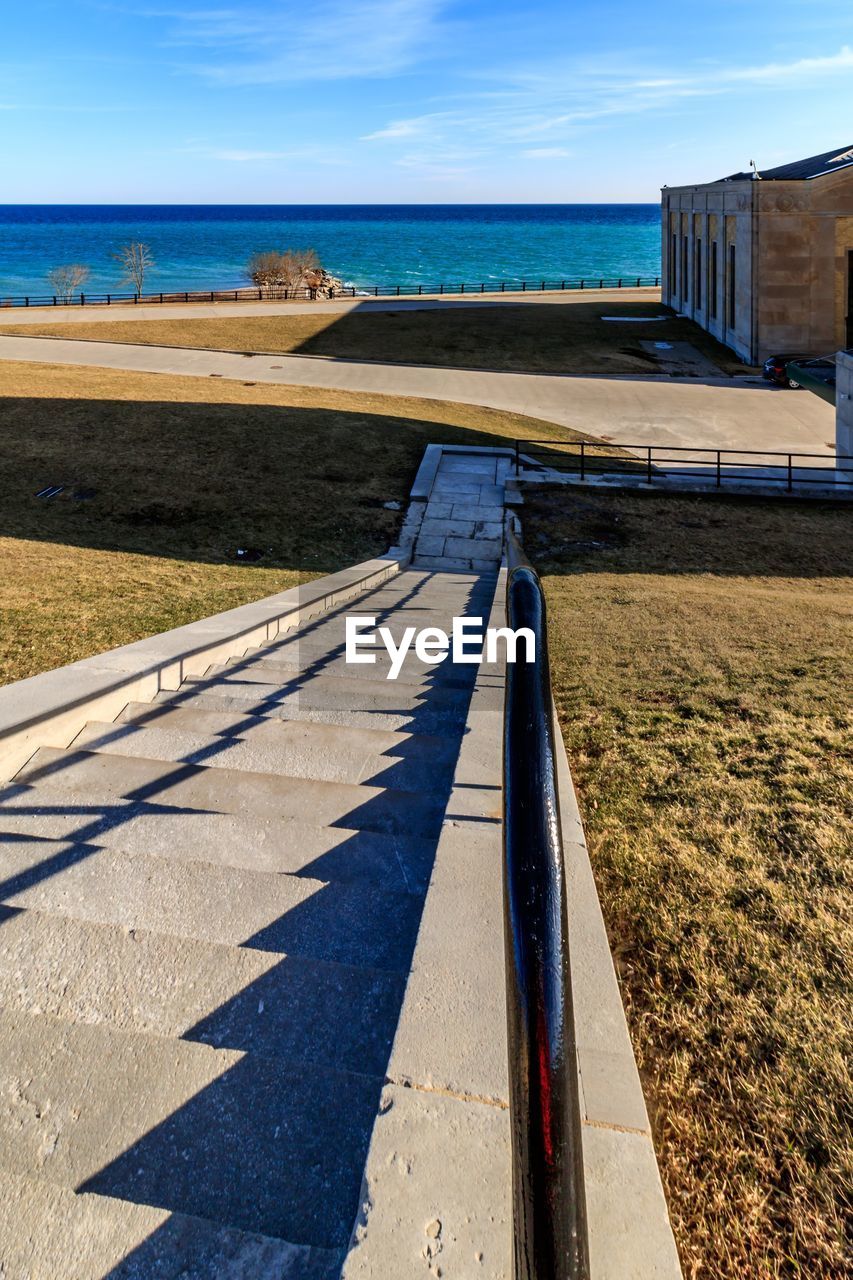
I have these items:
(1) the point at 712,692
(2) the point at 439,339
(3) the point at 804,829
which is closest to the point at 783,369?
(2) the point at 439,339

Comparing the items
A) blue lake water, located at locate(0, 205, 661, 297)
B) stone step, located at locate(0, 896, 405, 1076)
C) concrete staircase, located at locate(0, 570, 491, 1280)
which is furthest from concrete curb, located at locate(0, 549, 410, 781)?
blue lake water, located at locate(0, 205, 661, 297)

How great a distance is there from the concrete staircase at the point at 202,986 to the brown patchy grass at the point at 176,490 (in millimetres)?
3421

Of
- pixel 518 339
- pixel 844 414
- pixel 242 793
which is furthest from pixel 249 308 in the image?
pixel 242 793

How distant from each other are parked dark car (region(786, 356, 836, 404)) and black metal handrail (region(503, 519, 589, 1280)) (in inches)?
1388

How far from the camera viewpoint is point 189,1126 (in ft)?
8.21

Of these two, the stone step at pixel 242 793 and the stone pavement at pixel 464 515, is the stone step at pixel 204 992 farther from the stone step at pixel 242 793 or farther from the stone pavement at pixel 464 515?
the stone pavement at pixel 464 515

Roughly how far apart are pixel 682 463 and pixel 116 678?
1965 cm

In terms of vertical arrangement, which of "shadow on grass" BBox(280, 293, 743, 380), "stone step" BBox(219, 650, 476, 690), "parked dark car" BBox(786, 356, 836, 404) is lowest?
"stone step" BBox(219, 650, 476, 690)

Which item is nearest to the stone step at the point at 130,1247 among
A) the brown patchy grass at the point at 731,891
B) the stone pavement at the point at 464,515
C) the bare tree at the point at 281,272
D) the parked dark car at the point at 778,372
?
the brown patchy grass at the point at 731,891

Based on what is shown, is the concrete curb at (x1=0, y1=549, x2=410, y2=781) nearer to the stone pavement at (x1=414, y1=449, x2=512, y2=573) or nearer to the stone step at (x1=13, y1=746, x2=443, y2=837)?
the stone step at (x1=13, y1=746, x2=443, y2=837)

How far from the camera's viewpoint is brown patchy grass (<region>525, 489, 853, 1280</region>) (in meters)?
2.84

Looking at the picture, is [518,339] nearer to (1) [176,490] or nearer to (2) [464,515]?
(2) [464,515]

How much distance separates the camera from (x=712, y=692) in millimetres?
7840

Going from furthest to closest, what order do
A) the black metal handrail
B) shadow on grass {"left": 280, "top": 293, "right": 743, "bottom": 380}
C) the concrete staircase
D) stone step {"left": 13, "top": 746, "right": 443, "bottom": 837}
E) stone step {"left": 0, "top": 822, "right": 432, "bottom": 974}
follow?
1. shadow on grass {"left": 280, "top": 293, "right": 743, "bottom": 380}
2. stone step {"left": 13, "top": 746, "right": 443, "bottom": 837}
3. stone step {"left": 0, "top": 822, "right": 432, "bottom": 974}
4. the concrete staircase
5. the black metal handrail
